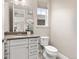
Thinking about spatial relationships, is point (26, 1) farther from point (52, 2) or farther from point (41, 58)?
point (41, 58)

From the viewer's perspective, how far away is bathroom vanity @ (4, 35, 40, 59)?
2.64m

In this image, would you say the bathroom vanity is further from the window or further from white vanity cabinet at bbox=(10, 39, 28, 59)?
the window

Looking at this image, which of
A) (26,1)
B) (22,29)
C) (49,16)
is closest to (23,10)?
(26,1)

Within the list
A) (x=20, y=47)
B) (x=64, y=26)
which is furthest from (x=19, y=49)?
(x=64, y=26)

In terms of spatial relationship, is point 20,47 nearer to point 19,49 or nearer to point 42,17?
point 19,49

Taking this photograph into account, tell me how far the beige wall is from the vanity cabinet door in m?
1.31

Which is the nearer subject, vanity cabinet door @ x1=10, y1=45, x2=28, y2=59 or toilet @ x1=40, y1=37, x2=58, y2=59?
vanity cabinet door @ x1=10, y1=45, x2=28, y2=59

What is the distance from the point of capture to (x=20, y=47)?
2896 millimetres

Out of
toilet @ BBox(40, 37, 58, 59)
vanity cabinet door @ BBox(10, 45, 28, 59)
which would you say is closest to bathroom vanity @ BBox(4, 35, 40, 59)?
vanity cabinet door @ BBox(10, 45, 28, 59)

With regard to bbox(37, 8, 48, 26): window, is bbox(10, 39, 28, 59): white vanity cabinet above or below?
below

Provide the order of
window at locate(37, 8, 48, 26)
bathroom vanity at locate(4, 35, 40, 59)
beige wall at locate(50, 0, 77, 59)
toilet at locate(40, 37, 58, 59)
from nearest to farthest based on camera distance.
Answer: bathroom vanity at locate(4, 35, 40, 59)
beige wall at locate(50, 0, 77, 59)
toilet at locate(40, 37, 58, 59)
window at locate(37, 8, 48, 26)

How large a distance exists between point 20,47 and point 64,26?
1622 mm

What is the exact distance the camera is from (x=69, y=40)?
9.70 feet

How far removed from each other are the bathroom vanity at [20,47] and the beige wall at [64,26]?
967 millimetres
